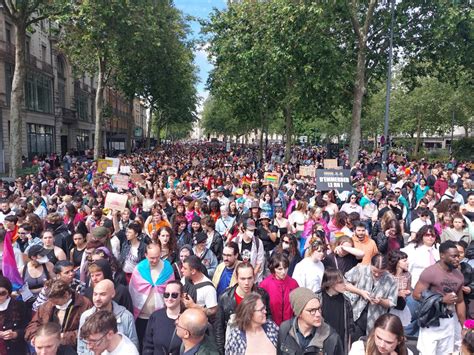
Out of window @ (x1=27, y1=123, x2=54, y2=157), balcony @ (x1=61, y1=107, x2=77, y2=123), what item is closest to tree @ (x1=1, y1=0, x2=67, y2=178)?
window @ (x1=27, y1=123, x2=54, y2=157)

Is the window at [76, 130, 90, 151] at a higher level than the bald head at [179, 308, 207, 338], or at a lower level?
higher

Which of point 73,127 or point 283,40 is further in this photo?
point 73,127

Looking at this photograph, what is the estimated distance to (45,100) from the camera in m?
34.5

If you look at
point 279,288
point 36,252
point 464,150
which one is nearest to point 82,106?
point 464,150

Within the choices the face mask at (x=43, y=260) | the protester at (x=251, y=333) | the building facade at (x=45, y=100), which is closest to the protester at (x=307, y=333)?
the protester at (x=251, y=333)

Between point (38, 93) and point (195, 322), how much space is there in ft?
116

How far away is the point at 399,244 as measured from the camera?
19.7ft

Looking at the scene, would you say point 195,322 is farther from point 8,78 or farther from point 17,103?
point 8,78

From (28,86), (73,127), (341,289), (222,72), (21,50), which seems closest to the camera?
(341,289)

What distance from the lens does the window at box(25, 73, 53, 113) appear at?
30.8 m

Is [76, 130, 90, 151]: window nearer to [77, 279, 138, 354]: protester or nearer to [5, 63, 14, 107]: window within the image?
[5, 63, 14, 107]: window

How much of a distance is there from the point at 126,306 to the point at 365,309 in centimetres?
252

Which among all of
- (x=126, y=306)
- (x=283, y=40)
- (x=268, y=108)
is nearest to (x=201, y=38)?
(x=268, y=108)

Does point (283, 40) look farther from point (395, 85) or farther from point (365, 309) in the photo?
point (395, 85)
